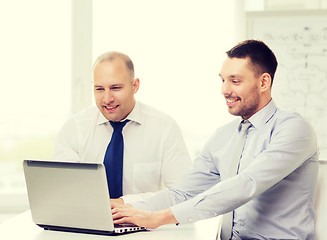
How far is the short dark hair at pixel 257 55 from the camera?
1.87 metres

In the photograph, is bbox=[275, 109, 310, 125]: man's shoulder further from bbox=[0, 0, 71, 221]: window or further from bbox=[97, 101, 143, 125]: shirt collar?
bbox=[0, 0, 71, 221]: window

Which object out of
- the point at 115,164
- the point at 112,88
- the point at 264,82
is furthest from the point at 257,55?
the point at 115,164

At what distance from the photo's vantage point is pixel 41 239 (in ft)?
5.05

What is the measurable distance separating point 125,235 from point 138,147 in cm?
81

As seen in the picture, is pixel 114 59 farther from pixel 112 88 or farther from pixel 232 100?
pixel 232 100

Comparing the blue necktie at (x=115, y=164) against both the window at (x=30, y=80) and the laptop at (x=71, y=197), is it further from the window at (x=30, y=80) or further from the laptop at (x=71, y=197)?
the window at (x=30, y=80)

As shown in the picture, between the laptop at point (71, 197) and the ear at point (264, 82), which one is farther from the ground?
the ear at point (264, 82)

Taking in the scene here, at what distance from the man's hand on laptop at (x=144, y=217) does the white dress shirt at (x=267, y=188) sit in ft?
0.10

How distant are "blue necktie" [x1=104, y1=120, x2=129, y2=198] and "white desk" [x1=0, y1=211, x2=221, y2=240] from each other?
530mm

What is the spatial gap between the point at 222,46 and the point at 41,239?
2.04 metres

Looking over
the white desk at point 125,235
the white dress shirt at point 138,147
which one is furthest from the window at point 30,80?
the white desk at point 125,235

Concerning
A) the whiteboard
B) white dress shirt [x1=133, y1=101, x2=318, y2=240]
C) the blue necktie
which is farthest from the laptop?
the whiteboard

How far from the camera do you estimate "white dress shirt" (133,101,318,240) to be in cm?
162

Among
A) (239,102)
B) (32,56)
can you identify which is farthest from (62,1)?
(239,102)
